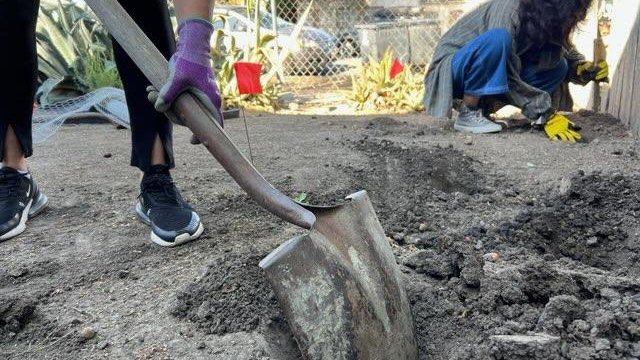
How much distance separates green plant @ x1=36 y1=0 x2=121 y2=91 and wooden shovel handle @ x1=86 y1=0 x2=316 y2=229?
407cm

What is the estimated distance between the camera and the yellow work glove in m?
3.69

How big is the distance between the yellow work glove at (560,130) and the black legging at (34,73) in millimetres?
2483

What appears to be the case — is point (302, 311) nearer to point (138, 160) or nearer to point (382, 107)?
point (138, 160)

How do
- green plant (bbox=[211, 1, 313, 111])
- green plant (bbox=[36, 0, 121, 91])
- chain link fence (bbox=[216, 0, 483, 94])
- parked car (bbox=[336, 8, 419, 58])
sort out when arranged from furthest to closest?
1. parked car (bbox=[336, 8, 419, 58])
2. chain link fence (bbox=[216, 0, 483, 94])
3. green plant (bbox=[211, 1, 313, 111])
4. green plant (bbox=[36, 0, 121, 91])

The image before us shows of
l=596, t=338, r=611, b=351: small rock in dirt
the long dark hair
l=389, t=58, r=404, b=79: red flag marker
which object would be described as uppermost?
the long dark hair

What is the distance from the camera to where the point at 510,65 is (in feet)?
13.3

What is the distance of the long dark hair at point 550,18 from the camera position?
12.1 feet

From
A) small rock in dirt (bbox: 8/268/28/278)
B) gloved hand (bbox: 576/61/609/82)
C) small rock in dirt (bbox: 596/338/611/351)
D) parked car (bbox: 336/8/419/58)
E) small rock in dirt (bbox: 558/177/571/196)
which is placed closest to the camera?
small rock in dirt (bbox: 596/338/611/351)

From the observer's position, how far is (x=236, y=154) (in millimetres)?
1549

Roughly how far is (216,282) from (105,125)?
11.7ft

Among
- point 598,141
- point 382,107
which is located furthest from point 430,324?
point 382,107

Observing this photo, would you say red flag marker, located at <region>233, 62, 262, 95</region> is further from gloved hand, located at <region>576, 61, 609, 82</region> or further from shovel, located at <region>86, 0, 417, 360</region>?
gloved hand, located at <region>576, 61, 609, 82</region>

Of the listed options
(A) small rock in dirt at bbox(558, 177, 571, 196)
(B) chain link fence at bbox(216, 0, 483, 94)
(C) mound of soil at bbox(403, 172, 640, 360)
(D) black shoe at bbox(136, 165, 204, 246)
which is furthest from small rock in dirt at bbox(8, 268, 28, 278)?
(B) chain link fence at bbox(216, 0, 483, 94)

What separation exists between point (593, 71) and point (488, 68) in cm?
83
